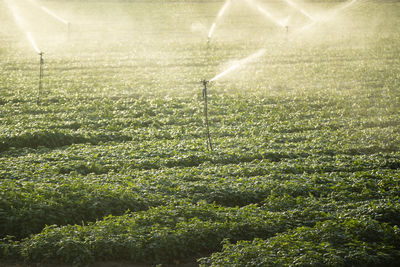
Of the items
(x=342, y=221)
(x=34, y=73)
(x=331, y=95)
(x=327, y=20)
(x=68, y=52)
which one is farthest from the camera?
(x=327, y=20)

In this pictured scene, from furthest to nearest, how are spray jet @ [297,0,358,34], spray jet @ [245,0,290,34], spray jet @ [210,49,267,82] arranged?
spray jet @ [245,0,290,34]
spray jet @ [297,0,358,34]
spray jet @ [210,49,267,82]

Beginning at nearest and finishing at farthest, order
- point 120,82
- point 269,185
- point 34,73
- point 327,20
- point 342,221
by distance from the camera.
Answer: point 342,221 → point 269,185 → point 120,82 → point 34,73 → point 327,20

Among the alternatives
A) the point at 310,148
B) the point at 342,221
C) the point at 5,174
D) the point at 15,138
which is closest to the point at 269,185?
the point at 342,221

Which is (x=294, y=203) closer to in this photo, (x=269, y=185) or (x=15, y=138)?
(x=269, y=185)

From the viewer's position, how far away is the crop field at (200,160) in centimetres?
948

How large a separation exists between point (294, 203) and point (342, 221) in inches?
54.6

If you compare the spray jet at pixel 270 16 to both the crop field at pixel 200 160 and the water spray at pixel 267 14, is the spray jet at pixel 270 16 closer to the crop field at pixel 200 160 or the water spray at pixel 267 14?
the water spray at pixel 267 14

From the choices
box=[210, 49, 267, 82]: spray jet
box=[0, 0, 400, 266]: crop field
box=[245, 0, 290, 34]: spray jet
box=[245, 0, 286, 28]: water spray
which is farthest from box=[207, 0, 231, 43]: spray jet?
box=[0, 0, 400, 266]: crop field

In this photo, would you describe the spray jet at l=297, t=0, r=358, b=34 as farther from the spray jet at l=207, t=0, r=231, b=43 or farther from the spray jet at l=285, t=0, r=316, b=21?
the spray jet at l=207, t=0, r=231, b=43

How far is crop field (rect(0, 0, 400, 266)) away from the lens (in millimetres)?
9484

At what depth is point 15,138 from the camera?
630 inches

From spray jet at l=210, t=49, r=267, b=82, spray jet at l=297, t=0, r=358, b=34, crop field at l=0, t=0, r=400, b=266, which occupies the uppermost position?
spray jet at l=297, t=0, r=358, b=34

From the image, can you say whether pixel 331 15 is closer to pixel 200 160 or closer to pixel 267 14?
pixel 267 14

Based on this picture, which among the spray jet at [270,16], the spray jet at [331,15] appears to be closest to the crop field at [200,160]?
the spray jet at [331,15]
